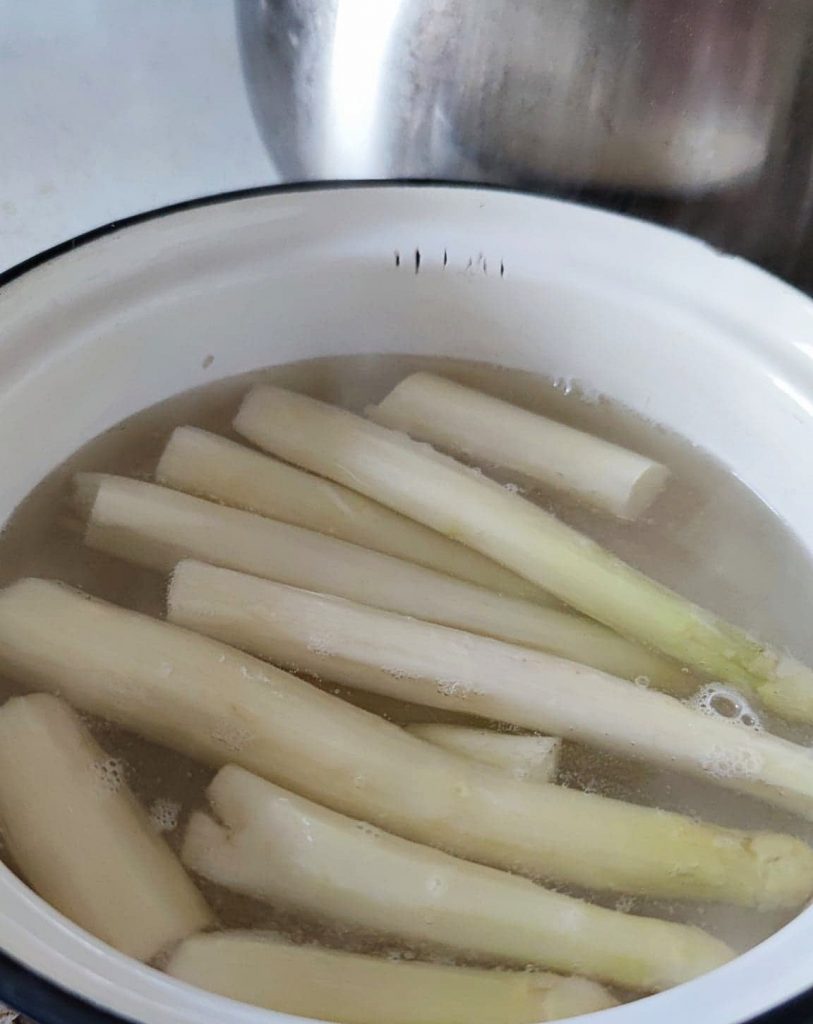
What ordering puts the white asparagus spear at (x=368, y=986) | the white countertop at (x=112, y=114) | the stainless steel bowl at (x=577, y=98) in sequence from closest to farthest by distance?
the white asparagus spear at (x=368, y=986) → the stainless steel bowl at (x=577, y=98) → the white countertop at (x=112, y=114)

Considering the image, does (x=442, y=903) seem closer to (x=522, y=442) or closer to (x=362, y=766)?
(x=362, y=766)

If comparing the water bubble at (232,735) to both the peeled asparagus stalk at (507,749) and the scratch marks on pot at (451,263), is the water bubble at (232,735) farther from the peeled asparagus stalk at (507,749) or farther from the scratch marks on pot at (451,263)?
the scratch marks on pot at (451,263)

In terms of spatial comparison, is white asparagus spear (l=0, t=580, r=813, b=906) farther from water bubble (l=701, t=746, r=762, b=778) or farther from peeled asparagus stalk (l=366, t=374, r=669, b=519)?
peeled asparagus stalk (l=366, t=374, r=669, b=519)

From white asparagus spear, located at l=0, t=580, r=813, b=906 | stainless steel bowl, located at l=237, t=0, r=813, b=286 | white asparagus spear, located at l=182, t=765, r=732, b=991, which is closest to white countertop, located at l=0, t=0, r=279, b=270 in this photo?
stainless steel bowl, located at l=237, t=0, r=813, b=286

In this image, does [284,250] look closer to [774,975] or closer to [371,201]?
[371,201]

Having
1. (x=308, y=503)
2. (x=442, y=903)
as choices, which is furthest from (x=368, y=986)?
(x=308, y=503)

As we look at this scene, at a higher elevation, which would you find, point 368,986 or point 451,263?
point 451,263

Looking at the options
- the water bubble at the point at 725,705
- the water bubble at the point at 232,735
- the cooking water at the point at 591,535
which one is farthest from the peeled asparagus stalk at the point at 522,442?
the water bubble at the point at 232,735
